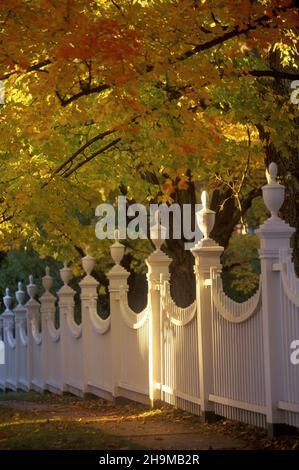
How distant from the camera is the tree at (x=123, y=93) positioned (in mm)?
13125

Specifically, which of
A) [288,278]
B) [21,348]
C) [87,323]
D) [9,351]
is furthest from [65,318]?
[288,278]

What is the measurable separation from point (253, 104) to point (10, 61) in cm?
444

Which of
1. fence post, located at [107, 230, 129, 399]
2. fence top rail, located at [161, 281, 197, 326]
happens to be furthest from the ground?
fence top rail, located at [161, 281, 197, 326]

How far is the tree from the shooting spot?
1312cm

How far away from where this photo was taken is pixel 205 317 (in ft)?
44.7

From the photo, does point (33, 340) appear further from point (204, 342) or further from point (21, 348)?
point (204, 342)

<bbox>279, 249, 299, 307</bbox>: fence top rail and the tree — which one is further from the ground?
the tree

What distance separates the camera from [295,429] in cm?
1109

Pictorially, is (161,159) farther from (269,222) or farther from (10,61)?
(269,222)

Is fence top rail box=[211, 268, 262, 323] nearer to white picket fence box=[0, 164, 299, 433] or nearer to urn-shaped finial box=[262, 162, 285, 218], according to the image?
white picket fence box=[0, 164, 299, 433]

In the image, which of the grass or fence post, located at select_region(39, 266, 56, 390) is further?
fence post, located at select_region(39, 266, 56, 390)

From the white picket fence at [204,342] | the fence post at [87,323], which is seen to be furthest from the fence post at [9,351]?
the fence post at [87,323]

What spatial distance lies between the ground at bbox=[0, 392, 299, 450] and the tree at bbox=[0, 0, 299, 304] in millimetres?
3218

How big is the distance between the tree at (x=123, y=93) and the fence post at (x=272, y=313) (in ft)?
8.42
